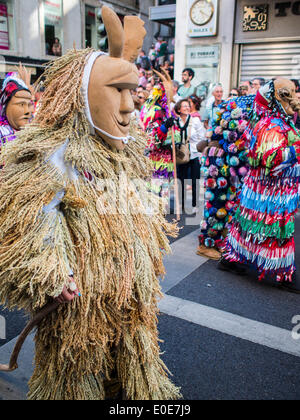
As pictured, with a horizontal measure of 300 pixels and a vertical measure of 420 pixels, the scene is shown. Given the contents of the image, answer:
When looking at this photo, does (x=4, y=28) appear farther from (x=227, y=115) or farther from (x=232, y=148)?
(x=232, y=148)

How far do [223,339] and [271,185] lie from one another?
1469 millimetres

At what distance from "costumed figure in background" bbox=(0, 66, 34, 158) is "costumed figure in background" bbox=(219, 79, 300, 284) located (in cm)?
209

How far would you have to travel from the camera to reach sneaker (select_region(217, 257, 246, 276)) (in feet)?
13.3

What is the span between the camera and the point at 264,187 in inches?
138

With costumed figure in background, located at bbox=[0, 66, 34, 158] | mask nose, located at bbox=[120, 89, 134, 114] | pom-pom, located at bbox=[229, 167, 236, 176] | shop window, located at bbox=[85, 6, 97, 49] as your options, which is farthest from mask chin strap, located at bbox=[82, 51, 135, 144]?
shop window, located at bbox=[85, 6, 97, 49]

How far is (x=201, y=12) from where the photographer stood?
1132 centimetres

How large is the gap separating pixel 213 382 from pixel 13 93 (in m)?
2.87

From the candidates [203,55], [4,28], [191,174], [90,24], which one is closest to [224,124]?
[191,174]

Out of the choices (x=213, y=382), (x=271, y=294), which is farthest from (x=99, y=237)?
(x=271, y=294)

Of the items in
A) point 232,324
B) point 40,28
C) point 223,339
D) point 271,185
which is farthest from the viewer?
point 40,28

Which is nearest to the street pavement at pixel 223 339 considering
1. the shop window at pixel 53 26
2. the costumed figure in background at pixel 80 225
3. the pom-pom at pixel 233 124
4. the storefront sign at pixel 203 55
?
the costumed figure in background at pixel 80 225

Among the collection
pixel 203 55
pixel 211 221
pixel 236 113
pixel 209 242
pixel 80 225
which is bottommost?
pixel 209 242

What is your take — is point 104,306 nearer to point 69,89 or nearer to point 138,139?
point 138,139

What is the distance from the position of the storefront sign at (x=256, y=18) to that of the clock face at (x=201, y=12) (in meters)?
1.04
